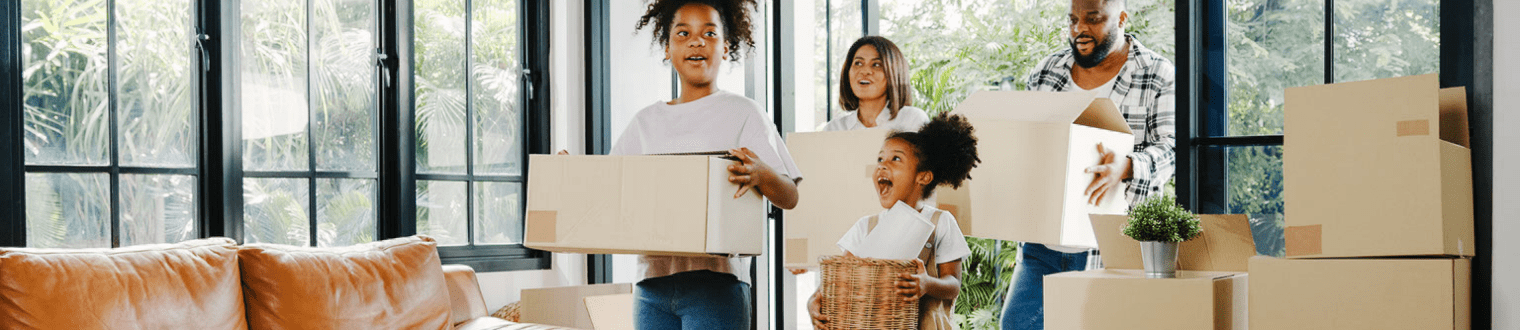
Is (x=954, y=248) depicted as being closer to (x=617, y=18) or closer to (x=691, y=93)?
(x=691, y=93)

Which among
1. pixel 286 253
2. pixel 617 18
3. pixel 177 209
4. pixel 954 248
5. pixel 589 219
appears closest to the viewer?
pixel 954 248

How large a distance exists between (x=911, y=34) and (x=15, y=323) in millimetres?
4280

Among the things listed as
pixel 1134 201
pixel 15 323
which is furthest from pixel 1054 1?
pixel 15 323

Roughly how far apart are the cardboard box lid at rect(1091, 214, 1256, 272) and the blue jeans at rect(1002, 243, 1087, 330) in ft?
1.03

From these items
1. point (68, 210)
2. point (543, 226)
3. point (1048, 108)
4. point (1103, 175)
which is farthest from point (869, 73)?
point (68, 210)

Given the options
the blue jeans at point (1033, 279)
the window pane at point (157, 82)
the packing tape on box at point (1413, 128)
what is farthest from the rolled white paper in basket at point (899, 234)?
the window pane at point (157, 82)

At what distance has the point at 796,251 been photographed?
8.54 ft

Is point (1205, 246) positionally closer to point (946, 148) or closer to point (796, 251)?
point (946, 148)

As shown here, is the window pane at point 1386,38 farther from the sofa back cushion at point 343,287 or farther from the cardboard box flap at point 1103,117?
the sofa back cushion at point 343,287

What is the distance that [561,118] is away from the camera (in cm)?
386

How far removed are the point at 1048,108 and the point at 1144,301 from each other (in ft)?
1.58

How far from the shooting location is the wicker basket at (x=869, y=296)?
6.42 feet

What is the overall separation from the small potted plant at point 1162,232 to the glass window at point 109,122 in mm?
2471

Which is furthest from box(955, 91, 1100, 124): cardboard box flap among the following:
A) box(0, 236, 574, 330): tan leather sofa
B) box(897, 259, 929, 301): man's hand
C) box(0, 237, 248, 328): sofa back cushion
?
box(0, 237, 248, 328): sofa back cushion
